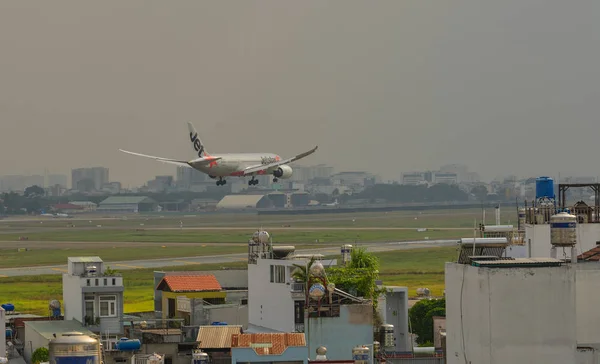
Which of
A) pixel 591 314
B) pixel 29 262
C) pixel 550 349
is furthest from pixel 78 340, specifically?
pixel 29 262

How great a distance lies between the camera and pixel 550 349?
28.2 meters

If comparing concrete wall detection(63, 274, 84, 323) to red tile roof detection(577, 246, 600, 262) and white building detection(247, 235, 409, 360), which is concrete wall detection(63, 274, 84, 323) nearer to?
white building detection(247, 235, 409, 360)

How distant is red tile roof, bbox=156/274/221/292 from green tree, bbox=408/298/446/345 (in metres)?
9.56

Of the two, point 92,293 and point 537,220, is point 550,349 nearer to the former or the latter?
point 537,220

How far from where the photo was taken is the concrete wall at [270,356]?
3525 cm

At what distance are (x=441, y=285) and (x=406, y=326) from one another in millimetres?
43227

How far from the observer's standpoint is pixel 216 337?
45.0 metres

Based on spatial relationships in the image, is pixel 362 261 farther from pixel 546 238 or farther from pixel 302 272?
pixel 546 238

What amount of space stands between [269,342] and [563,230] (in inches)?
346

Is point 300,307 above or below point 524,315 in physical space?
below

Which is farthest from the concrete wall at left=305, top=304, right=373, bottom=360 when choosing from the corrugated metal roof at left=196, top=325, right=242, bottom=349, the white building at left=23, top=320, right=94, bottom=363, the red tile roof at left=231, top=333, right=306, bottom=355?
the white building at left=23, top=320, right=94, bottom=363

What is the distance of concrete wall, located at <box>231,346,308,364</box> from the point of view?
116 feet

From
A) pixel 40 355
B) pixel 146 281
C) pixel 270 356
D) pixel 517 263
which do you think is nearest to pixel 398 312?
pixel 40 355

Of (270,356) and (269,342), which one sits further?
(269,342)
